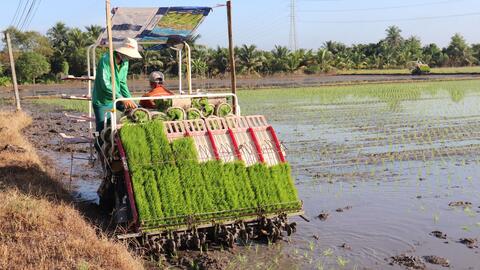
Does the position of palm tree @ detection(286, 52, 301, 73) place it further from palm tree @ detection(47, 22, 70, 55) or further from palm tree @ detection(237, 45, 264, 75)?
palm tree @ detection(47, 22, 70, 55)

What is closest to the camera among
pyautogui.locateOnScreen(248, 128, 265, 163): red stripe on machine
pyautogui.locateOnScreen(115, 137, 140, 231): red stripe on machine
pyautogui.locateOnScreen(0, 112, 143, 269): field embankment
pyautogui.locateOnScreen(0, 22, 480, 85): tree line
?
pyautogui.locateOnScreen(0, 112, 143, 269): field embankment

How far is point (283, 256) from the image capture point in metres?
5.55

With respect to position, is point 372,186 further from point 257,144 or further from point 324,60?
point 324,60

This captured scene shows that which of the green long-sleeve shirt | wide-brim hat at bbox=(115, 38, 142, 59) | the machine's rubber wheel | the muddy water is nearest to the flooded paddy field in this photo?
the muddy water

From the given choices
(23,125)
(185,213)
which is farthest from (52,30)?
(185,213)

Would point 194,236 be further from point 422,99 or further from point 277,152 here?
point 422,99

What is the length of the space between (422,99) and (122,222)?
21.9m

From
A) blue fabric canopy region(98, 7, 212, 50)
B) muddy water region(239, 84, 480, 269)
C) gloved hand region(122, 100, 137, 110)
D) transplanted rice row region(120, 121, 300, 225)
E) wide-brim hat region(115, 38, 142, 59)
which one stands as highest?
blue fabric canopy region(98, 7, 212, 50)

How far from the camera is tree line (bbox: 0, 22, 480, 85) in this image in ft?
152

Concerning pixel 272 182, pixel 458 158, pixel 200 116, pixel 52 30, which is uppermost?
pixel 52 30

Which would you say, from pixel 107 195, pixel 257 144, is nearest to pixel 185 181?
pixel 257 144

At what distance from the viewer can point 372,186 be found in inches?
344

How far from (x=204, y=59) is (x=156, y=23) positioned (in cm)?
4395

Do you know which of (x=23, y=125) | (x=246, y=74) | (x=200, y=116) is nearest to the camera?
(x=200, y=116)
